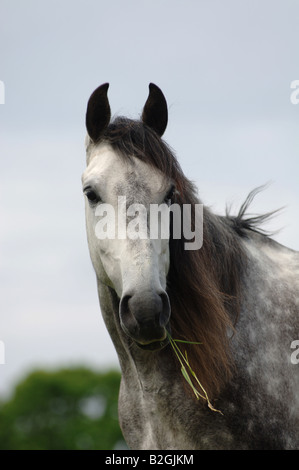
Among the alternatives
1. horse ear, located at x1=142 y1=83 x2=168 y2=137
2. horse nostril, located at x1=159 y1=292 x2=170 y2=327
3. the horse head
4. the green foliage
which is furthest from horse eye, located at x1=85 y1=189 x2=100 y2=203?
the green foliage

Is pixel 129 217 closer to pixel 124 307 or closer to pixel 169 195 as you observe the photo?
pixel 169 195

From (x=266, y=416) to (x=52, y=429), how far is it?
140ft

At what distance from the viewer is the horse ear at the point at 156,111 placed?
5.57 metres

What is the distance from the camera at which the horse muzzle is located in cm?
454

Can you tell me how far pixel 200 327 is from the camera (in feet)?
17.5

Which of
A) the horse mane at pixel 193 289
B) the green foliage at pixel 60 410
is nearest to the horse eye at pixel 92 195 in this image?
the horse mane at pixel 193 289

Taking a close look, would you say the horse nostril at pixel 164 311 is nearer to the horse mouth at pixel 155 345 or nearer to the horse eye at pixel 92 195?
the horse mouth at pixel 155 345

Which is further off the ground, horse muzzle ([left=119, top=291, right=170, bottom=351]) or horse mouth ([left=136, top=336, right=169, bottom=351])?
horse muzzle ([left=119, top=291, right=170, bottom=351])

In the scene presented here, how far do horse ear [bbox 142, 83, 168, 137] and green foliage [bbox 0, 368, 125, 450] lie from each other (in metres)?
38.8

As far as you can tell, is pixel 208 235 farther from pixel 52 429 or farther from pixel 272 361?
pixel 52 429

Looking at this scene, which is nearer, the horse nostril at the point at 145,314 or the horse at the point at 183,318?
the horse nostril at the point at 145,314

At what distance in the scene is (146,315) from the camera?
453cm

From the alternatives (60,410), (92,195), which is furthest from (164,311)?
(60,410)

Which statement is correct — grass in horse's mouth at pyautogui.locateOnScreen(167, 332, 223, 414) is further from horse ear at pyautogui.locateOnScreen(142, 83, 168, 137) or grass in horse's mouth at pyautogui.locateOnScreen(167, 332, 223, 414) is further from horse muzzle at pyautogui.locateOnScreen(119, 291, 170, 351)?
horse ear at pyautogui.locateOnScreen(142, 83, 168, 137)
